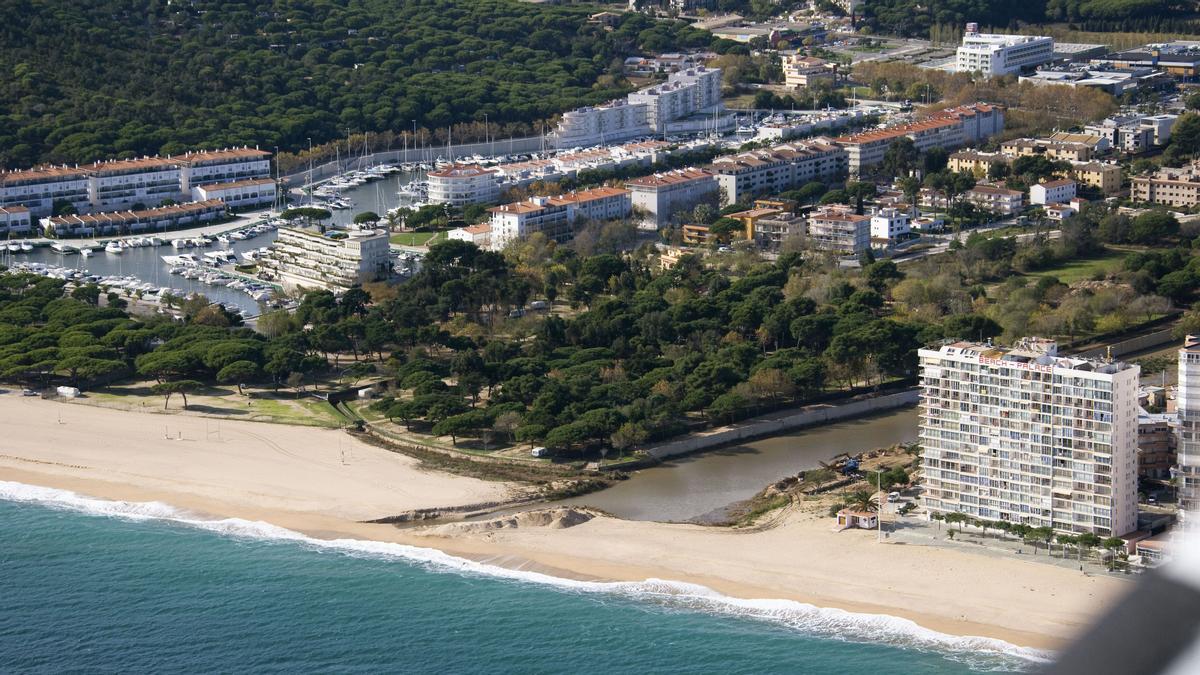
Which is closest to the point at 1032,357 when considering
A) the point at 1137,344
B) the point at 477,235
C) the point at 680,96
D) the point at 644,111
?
the point at 1137,344

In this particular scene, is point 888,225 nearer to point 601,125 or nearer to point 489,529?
point 601,125

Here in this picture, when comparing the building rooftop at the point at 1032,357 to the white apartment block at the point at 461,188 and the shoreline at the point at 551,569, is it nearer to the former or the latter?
the shoreline at the point at 551,569

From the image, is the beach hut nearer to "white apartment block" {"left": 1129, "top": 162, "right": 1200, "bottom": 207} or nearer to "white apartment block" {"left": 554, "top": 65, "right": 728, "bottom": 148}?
"white apartment block" {"left": 1129, "top": 162, "right": 1200, "bottom": 207}

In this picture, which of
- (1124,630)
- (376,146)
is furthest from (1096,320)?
(1124,630)

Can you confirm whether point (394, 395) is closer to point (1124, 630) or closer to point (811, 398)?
point (811, 398)

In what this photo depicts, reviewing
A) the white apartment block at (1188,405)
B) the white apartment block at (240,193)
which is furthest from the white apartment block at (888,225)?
the white apartment block at (240,193)

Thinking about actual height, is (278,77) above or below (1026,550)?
above
